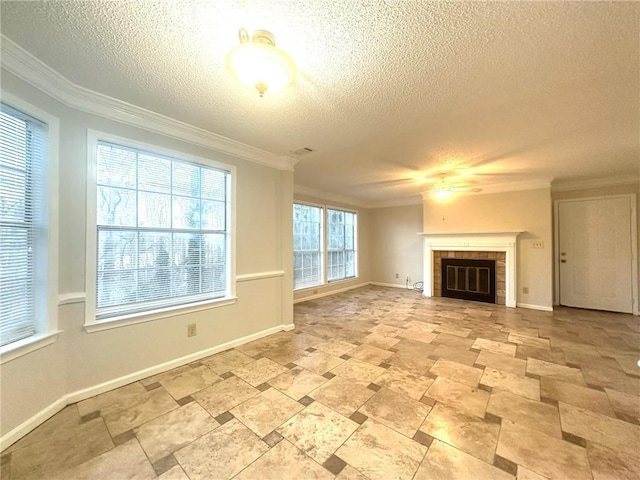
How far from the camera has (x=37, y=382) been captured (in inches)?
72.1

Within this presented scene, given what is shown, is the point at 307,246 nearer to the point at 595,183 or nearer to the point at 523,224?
the point at 523,224

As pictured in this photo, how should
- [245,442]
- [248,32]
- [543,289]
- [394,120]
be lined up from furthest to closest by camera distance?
[543,289] < [394,120] < [245,442] < [248,32]

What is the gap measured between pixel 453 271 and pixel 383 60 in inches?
204

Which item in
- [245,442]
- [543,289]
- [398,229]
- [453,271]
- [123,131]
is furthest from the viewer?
[398,229]

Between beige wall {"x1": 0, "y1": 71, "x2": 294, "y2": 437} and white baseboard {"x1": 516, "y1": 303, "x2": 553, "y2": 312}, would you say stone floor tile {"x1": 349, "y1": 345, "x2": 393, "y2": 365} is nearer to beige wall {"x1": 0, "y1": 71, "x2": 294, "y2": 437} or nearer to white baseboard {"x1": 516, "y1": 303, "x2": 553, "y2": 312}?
beige wall {"x1": 0, "y1": 71, "x2": 294, "y2": 437}

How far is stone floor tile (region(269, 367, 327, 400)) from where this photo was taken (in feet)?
7.30

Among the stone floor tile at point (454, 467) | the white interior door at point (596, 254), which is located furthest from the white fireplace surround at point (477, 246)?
the stone floor tile at point (454, 467)

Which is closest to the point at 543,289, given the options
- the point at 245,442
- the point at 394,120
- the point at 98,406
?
the point at 394,120

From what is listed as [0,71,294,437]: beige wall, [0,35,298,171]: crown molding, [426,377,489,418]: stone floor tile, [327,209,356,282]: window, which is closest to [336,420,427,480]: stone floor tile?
[426,377,489,418]: stone floor tile

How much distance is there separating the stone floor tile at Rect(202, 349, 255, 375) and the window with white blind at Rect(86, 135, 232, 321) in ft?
2.13

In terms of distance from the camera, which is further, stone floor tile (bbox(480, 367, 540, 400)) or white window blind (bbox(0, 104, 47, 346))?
stone floor tile (bbox(480, 367, 540, 400))

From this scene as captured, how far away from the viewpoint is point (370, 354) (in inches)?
117

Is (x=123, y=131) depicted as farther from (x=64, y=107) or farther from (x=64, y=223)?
(x=64, y=223)

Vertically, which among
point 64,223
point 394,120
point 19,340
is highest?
point 394,120
